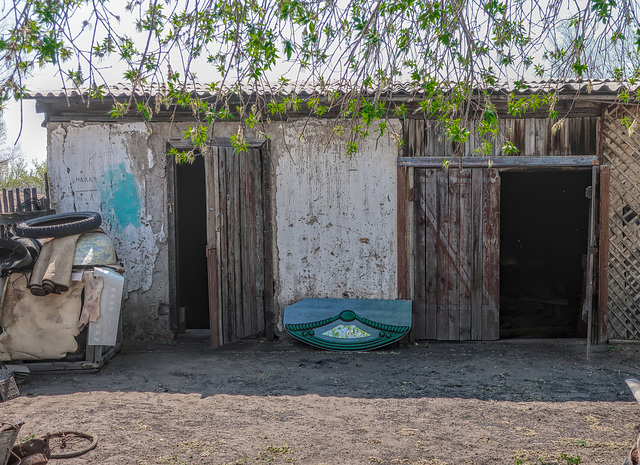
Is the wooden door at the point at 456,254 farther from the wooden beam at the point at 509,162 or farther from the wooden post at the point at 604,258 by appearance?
the wooden post at the point at 604,258

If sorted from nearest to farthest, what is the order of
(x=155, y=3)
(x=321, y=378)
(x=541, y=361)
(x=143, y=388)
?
(x=155, y=3) → (x=143, y=388) → (x=321, y=378) → (x=541, y=361)

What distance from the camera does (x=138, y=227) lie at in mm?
7004

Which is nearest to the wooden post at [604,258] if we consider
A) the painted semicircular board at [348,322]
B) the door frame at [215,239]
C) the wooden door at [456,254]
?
the wooden door at [456,254]

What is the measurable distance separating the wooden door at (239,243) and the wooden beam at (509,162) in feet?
5.57

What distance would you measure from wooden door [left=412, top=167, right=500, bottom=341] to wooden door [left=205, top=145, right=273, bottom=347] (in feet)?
5.81

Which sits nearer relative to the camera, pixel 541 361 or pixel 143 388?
pixel 143 388

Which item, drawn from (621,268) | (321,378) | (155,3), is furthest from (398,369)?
(155,3)

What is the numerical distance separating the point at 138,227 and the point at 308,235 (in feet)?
6.58

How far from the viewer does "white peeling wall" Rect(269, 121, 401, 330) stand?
6.81m

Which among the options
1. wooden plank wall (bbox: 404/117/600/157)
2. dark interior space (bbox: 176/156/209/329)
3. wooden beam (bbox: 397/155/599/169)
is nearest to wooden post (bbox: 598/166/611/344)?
wooden beam (bbox: 397/155/599/169)

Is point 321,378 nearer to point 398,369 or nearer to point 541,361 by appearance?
point 398,369

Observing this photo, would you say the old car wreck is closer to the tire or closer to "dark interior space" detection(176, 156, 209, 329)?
the tire

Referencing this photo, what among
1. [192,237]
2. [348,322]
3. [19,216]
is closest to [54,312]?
[19,216]

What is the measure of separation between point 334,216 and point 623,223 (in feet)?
10.5
